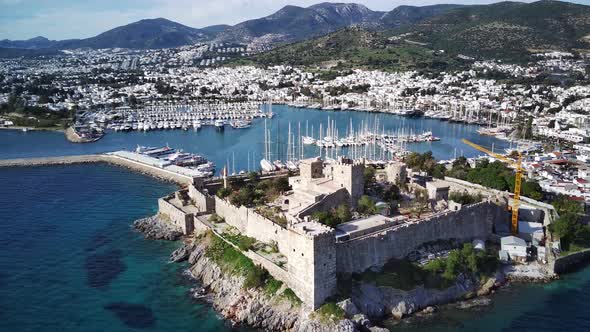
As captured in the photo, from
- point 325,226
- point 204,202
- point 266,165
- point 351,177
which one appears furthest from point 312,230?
point 266,165

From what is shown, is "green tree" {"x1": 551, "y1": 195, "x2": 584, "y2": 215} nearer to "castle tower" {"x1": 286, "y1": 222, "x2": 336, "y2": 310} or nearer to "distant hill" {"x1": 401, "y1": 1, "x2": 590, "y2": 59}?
"castle tower" {"x1": 286, "y1": 222, "x2": 336, "y2": 310}

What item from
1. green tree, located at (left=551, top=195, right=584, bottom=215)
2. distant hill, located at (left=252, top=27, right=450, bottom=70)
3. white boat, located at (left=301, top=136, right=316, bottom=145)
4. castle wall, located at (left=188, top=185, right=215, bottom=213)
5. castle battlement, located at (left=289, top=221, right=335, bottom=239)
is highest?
distant hill, located at (left=252, top=27, right=450, bottom=70)

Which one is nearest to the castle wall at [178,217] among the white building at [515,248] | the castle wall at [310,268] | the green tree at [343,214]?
the castle wall at [310,268]

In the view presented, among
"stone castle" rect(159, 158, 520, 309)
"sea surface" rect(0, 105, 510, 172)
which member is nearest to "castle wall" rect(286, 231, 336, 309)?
"stone castle" rect(159, 158, 520, 309)

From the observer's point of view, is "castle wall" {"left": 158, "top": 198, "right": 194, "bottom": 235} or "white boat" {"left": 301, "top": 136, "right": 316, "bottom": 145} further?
"white boat" {"left": 301, "top": 136, "right": 316, "bottom": 145}

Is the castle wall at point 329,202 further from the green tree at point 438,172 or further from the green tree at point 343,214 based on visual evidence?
the green tree at point 438,172

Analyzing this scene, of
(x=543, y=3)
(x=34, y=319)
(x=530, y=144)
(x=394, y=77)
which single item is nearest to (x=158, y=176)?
(x=34, y=319)
